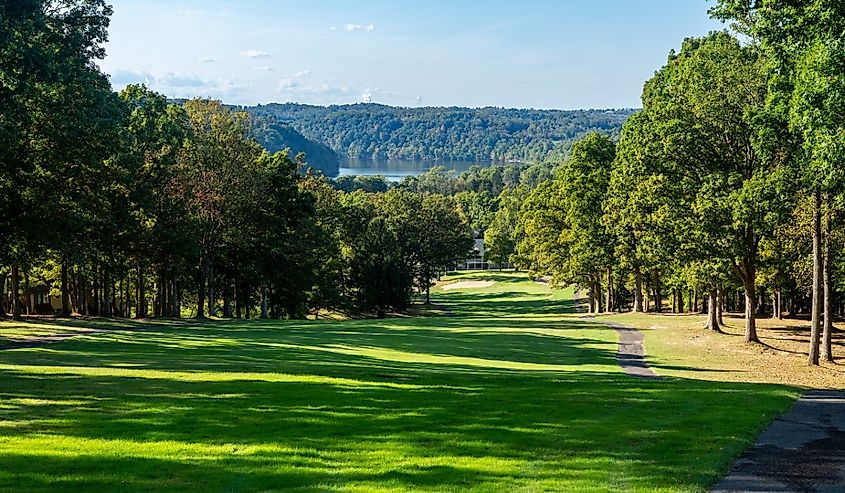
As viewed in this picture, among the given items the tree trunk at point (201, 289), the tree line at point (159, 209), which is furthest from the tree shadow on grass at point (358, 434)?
the tree trunk at point (201, 289)

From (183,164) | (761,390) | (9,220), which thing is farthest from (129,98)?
(761,390)

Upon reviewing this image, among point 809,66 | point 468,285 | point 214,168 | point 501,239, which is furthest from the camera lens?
point 501,239

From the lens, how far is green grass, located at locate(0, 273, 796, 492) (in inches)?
399

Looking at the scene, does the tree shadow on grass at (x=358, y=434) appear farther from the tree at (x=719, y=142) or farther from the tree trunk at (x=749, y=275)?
the tree trunk at (x=749, y=275)

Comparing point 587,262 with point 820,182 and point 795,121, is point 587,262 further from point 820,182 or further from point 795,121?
point 795,121

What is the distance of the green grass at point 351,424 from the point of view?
1014 cm

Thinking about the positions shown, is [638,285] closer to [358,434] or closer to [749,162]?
[749,162]

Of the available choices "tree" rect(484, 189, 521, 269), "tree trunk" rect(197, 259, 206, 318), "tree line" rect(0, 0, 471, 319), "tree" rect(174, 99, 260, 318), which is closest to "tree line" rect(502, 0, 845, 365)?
"tree line" rect(0, 0, 471, 319)

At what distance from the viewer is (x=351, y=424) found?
13.5 metres

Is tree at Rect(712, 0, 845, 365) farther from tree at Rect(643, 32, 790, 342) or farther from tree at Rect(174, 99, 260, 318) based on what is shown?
tree at Rect(174, 99, 260, 318)

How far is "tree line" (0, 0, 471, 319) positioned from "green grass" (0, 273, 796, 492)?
6905 mm

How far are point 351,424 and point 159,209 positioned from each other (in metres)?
37.1

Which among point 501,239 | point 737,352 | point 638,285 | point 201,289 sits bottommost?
point 737,352

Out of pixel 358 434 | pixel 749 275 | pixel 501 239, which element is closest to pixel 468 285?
pixel 501 239
